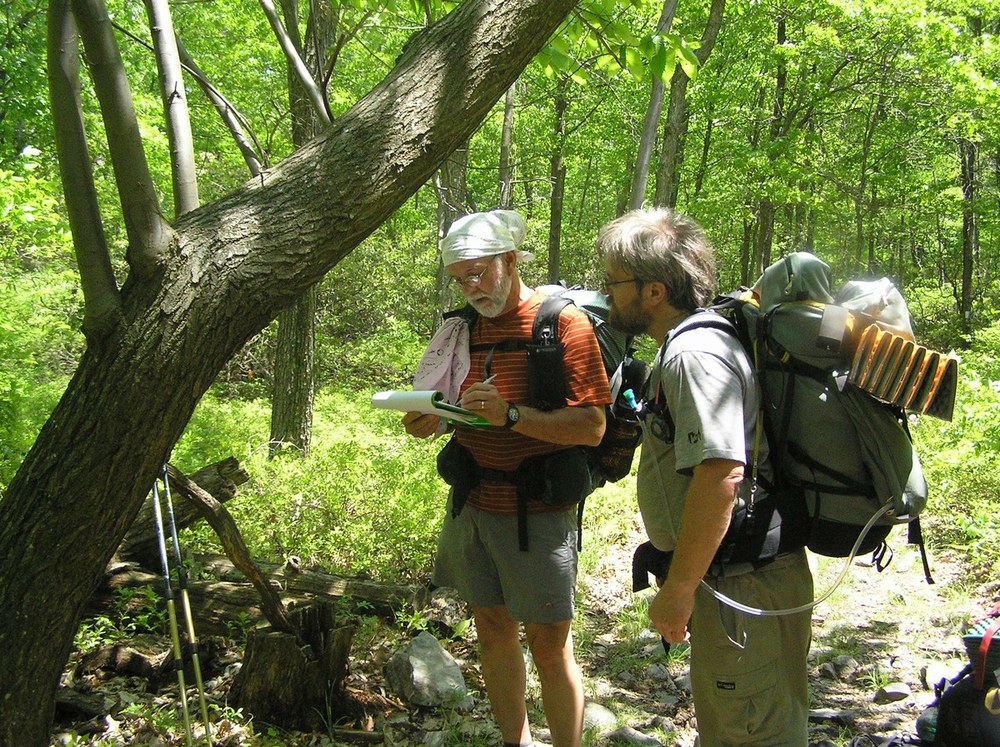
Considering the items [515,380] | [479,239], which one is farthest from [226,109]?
[515,380]

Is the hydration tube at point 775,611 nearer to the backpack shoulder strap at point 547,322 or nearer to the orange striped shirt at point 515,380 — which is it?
the orange striped shirt at point 515,380

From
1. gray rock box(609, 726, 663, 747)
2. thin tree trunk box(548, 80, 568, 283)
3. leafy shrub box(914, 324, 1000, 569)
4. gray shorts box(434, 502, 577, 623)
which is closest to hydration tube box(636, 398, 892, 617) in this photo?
gray shorts box(434, 502, 577, 623)

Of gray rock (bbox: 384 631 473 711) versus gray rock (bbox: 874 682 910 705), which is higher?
gray rock (bbox: 384 631 473 711)

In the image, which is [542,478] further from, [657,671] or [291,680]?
[657,671]

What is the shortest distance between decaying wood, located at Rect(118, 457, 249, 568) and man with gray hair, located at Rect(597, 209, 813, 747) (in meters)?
3.05

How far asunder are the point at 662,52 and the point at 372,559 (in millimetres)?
3501

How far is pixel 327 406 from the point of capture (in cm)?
989

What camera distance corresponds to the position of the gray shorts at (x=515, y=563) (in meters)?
2.89

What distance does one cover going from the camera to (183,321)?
224 centimetres

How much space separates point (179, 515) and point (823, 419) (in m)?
3.82

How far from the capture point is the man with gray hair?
2.13 meters

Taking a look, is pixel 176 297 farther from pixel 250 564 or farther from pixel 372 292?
pixel 372 292

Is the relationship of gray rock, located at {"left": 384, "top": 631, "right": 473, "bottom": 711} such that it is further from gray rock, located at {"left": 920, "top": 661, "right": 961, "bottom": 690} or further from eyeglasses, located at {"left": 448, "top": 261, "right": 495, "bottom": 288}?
gray rock, located at {"left": 920, "top": 661, "right": 961, "bottom": 690}

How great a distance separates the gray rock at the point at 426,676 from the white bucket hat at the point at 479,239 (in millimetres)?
2155
